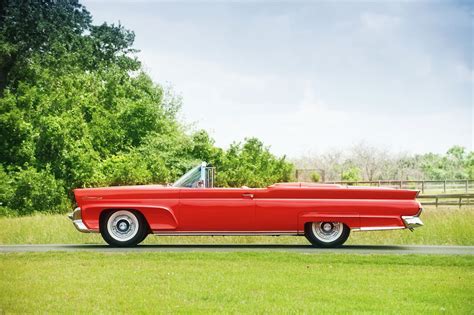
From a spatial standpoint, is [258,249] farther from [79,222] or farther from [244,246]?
[79,222]

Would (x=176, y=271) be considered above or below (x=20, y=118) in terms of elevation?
below

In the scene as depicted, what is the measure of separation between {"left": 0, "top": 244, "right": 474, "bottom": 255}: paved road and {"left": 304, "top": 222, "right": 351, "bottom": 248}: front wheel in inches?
5.0

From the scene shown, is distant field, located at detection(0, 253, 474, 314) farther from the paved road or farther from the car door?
the car door

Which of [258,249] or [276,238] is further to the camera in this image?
[276,238]

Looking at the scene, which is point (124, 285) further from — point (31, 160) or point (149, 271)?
point (31, 160)

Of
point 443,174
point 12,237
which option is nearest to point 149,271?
point 12,237

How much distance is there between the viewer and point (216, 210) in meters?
11.5

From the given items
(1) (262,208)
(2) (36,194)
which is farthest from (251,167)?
(1) (262,208)

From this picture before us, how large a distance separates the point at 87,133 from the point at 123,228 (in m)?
13.5

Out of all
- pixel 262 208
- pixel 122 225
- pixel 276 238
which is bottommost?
pixel 276 238

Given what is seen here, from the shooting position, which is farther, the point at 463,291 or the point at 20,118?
the point at 20,118

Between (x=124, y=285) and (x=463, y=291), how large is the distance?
329 cm

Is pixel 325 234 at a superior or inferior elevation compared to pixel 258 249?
superior

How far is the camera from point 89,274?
352 inches
